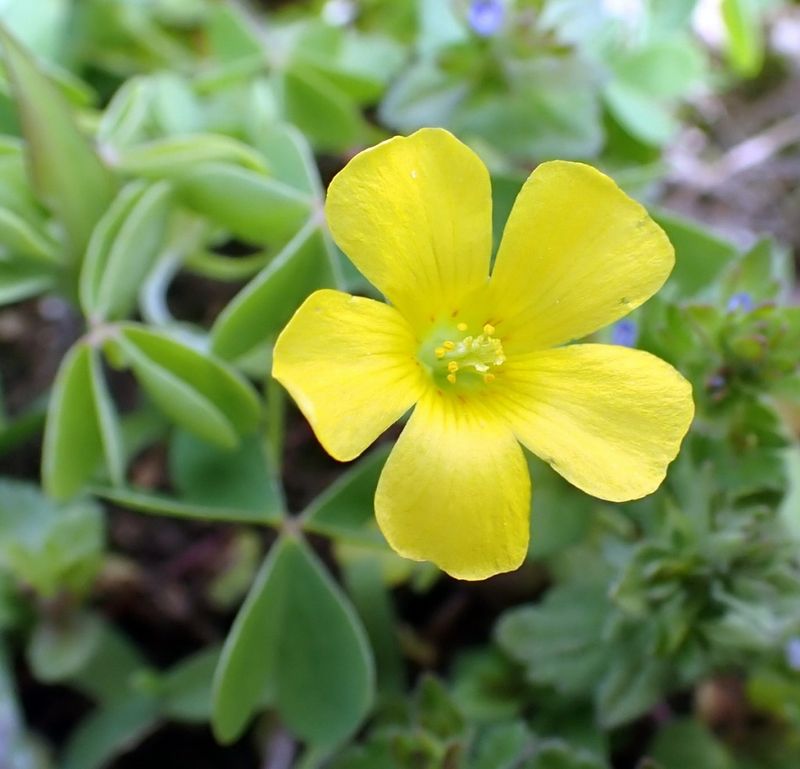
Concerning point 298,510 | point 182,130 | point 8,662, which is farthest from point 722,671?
point 182,130

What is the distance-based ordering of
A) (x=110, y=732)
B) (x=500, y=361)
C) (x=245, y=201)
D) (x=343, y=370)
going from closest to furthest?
(x=343, y=370), (x=500, y=361), (x=245, y=201), (x=110, y=732)

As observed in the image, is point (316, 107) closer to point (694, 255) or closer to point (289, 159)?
point (289, 159)

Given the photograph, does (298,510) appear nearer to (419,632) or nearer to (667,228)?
(419,632)

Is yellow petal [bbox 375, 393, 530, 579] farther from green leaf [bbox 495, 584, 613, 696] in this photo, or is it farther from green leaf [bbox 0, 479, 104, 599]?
green leaf [bbox 0, 479, 104, 599]

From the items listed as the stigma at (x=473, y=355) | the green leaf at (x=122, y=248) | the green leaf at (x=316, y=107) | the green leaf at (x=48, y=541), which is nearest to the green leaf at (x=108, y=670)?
the green leaf at (x=48, y=541)

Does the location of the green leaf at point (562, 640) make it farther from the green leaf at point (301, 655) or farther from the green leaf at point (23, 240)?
the green leaf at point (23, 240)

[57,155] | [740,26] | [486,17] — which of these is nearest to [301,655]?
[57,155]
